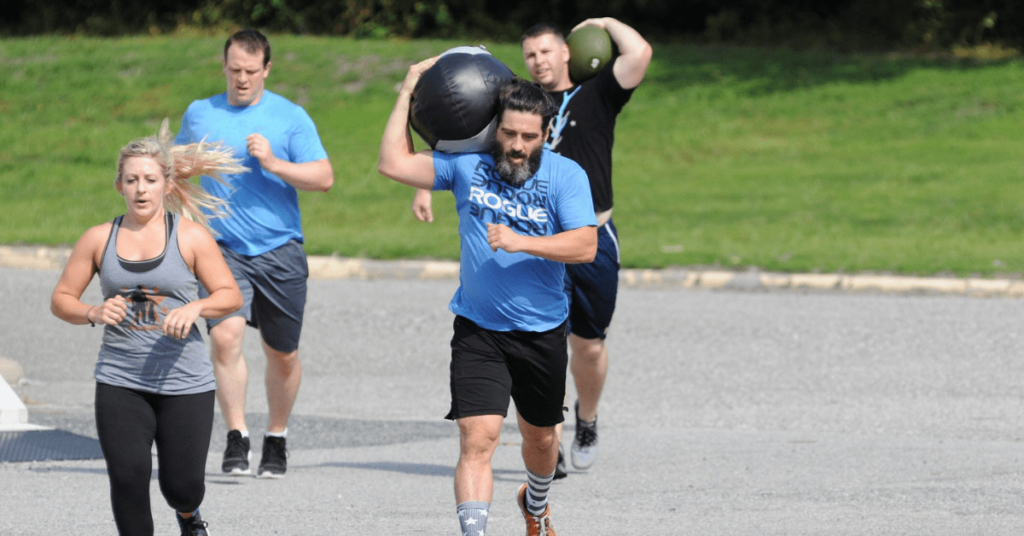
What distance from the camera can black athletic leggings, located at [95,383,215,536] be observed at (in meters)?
4.36

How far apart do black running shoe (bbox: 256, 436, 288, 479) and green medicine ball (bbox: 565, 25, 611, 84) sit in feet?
7.82

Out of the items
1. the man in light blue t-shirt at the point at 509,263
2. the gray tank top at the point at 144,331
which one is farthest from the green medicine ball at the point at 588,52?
the gray tank top at the point at 144,331

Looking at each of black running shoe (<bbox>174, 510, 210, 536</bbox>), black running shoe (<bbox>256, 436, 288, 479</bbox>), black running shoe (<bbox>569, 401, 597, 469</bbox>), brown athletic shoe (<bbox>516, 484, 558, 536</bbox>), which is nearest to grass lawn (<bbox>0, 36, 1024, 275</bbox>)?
black running shoe (<bbox>569, 401, 597, 469</bbox>)

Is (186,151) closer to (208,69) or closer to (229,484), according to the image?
(229,484)

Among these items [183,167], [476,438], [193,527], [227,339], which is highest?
[183,167]

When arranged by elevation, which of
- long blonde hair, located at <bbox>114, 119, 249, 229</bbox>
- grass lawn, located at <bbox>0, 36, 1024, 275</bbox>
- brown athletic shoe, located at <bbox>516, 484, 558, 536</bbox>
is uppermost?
long blonde hair, located at <bbox>114, 119, 249, 229</bbox>

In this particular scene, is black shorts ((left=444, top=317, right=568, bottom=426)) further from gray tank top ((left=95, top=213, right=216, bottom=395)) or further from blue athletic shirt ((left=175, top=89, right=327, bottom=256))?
blue athletic shirt ((left=175, top=89, right=327, bottom=256))

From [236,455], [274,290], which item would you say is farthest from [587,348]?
[236,455]

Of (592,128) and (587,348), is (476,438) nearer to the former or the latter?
(587,348)

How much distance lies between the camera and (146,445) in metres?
4.42

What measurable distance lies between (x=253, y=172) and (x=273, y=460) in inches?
57.0

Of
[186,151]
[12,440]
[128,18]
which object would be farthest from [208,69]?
[186,151]

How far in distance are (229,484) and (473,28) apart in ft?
80.1

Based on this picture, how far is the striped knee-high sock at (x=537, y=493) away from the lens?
505cm
